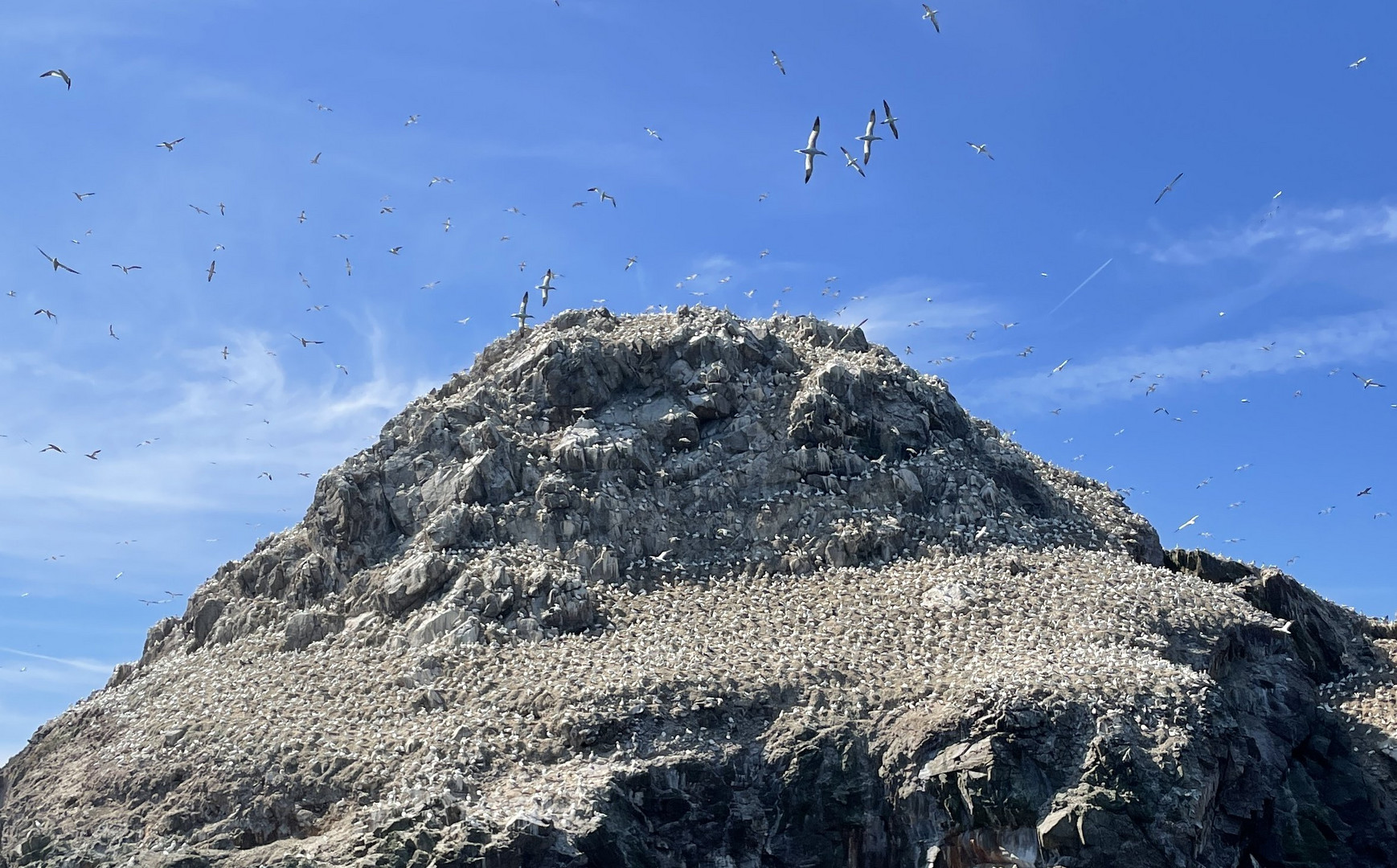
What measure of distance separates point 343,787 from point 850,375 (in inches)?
1260

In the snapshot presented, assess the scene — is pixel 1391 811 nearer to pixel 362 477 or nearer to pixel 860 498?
pixel 860 498

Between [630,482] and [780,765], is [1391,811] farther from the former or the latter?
[630,482]

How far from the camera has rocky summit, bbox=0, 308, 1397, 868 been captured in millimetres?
42844

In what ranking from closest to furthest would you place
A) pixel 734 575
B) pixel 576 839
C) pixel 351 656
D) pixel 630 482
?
pixel 576 839 < pixel 351 656 < pixel 734 575 < pixel 630 482

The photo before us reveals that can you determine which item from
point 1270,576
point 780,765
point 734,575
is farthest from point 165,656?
point 1270,576

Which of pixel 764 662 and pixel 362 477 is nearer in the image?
pixel 764 662

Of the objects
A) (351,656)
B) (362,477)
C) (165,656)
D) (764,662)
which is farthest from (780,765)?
(165,656)

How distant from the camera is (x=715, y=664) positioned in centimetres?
4891

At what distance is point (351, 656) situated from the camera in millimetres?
53594

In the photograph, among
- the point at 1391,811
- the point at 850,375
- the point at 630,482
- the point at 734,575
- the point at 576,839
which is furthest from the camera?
the point at 850,375

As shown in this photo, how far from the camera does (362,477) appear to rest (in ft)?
204

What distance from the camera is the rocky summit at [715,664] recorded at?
1687 inches

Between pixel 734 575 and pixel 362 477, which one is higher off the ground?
pixel 362 477

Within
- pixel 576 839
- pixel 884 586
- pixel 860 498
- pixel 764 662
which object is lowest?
pixel 576 839
